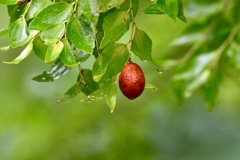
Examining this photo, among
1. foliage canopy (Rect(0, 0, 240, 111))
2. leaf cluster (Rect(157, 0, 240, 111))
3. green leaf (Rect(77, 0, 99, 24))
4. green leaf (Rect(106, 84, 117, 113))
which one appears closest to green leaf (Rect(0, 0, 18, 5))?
foliage canopy (Rect(0, 0, 240, 111))

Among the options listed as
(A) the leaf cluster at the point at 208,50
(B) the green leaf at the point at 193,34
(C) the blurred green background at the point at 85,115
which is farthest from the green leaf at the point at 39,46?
(C) the blurred green background at the point at 85,115

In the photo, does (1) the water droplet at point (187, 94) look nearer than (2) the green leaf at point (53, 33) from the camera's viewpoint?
No

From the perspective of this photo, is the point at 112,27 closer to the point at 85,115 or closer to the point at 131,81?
the point at 131,81

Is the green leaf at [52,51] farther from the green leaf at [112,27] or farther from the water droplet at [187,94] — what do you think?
the water droplet at [187,94]

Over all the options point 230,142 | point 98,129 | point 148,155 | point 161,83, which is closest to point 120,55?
point 161,83

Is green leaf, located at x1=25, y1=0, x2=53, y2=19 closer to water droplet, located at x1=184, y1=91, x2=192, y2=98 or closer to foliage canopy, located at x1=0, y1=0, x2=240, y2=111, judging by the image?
foliage canopy, located at x1=0, y1=0, x2=240, y2=111

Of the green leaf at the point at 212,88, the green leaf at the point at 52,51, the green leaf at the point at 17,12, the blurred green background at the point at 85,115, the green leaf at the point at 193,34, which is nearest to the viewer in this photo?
the green leaf at the point at 52,51
